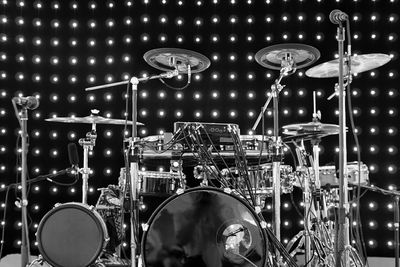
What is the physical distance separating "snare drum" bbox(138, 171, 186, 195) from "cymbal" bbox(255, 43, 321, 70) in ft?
3.92

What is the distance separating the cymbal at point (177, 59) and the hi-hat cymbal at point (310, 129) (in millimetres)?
857

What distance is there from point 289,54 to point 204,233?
1505 millimetres

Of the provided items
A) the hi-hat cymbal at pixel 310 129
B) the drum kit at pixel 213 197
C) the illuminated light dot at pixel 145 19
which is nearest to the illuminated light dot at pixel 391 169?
the drum kit at pixel 213 197

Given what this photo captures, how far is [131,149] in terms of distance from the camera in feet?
10.6

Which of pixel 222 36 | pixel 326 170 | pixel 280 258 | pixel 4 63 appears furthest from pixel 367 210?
pixel 4 63

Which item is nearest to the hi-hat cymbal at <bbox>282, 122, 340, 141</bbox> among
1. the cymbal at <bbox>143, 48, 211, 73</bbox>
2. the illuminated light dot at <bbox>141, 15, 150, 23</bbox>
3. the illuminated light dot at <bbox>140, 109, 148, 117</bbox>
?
the cymbal at <bbox>143, 48, 211, 73</bbox>

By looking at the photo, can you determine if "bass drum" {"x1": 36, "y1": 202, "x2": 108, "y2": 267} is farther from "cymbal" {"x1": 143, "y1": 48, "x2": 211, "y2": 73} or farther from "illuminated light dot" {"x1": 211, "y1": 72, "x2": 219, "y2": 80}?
"illuminated light dot" {"x1": 211, "y1": 72, "x2": 219, "y2": 80}

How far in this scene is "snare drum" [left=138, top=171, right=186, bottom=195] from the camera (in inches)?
150

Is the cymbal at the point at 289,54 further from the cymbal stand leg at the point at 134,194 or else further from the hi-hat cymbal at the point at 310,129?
the cymbal stand leg at the point at 134,194

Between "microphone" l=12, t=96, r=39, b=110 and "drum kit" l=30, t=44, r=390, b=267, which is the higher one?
"microphone" l=12, t=96, r=39, b=110

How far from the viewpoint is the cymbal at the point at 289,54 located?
11.0ft

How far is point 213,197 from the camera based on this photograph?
2.91 metres

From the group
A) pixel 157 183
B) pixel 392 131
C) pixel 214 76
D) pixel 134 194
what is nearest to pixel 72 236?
pixel 134 194

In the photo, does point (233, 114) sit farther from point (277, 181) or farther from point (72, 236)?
point (72, 236)
